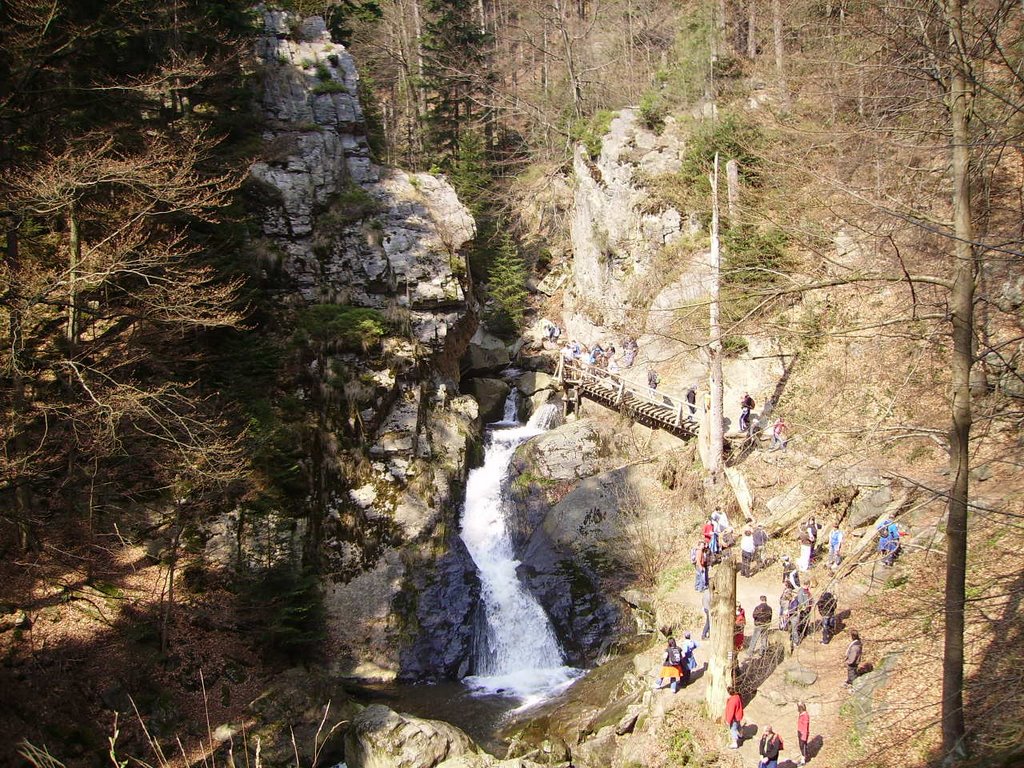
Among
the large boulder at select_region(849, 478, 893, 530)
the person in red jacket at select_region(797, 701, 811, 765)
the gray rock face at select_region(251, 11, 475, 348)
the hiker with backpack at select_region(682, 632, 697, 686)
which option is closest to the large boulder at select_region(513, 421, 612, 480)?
the gray rock face at select_region(251, 11, 475, 348)

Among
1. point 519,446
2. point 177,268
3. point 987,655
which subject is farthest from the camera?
point 519,446

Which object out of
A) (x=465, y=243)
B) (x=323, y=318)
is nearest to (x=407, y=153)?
(x=465, y=243)

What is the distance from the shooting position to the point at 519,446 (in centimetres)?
2164

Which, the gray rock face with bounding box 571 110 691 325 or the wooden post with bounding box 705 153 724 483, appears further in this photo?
the gray rock face with bounding box 571 110 691 325

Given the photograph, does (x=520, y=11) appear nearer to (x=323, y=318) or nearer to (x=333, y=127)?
(x=333, y=127)

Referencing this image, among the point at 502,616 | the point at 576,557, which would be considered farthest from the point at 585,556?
the point at 502,616

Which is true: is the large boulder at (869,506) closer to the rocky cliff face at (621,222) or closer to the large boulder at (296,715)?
the large boulder at (296,715)

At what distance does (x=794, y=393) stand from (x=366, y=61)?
27.4 meters

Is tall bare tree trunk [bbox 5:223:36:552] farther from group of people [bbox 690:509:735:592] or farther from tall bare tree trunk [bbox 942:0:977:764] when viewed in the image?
group of people [bbox 690:509:735:592]

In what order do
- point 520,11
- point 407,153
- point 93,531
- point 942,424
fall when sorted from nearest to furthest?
1. point 942,424
2. point 93,531
3. point 407,153
4. point 520,11

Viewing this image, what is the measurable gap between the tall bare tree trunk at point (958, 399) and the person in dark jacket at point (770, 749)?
9.16 ft

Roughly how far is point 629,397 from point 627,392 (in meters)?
0.35

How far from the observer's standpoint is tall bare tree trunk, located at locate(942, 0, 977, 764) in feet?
20.7

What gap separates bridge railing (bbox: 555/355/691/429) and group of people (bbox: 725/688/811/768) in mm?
10177
